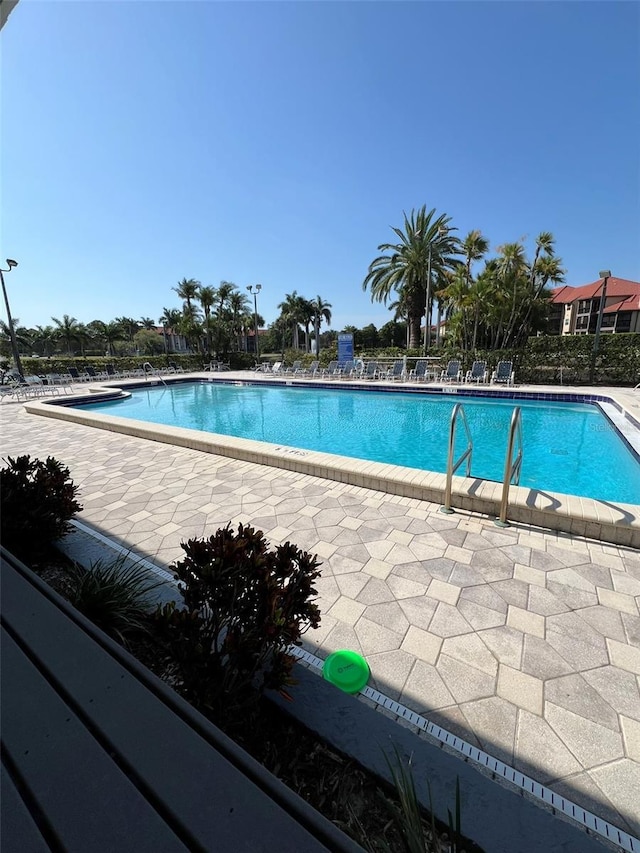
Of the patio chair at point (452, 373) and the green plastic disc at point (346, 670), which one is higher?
the patio chair at point (452, 373)

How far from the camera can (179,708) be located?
1138mm

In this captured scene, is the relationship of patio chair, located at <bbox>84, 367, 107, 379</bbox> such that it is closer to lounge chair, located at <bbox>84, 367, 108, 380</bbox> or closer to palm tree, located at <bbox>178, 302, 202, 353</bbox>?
lounge chair, located at <bbox>84, 367, 108, 380</bbox>

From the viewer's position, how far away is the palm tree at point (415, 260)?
21000mm

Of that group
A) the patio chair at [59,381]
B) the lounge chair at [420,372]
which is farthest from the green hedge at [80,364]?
the lounge chair at [420,372]

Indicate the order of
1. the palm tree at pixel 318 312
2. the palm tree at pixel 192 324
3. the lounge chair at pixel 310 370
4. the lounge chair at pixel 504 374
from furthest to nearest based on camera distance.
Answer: the palm tree at pixel 318 312
the palm tree at pixel 192 324
the lounge chair at pixel 310 370
the lounge chair at pixel 504 374

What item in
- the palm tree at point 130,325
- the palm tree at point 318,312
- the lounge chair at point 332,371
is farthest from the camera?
the palm tree at point 130,325

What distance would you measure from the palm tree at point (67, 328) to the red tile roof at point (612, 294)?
53.7 m

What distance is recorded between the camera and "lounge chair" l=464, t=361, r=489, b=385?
578 inches

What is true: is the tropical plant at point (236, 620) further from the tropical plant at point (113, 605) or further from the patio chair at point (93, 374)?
the patio chair at point (93, 374)

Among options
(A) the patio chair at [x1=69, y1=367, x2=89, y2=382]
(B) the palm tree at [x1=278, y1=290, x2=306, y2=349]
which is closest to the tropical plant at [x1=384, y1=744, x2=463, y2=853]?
(A) the patio chair at [x1=69, y1=367, x2=89, y2=382]

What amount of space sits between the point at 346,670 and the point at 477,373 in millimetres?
14797

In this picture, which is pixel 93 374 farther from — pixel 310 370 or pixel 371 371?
pixel 371 371

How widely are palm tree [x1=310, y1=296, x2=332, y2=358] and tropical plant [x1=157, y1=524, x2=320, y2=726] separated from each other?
4029cm

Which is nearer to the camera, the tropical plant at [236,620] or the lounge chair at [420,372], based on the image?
the tropical plant at [236,620]
